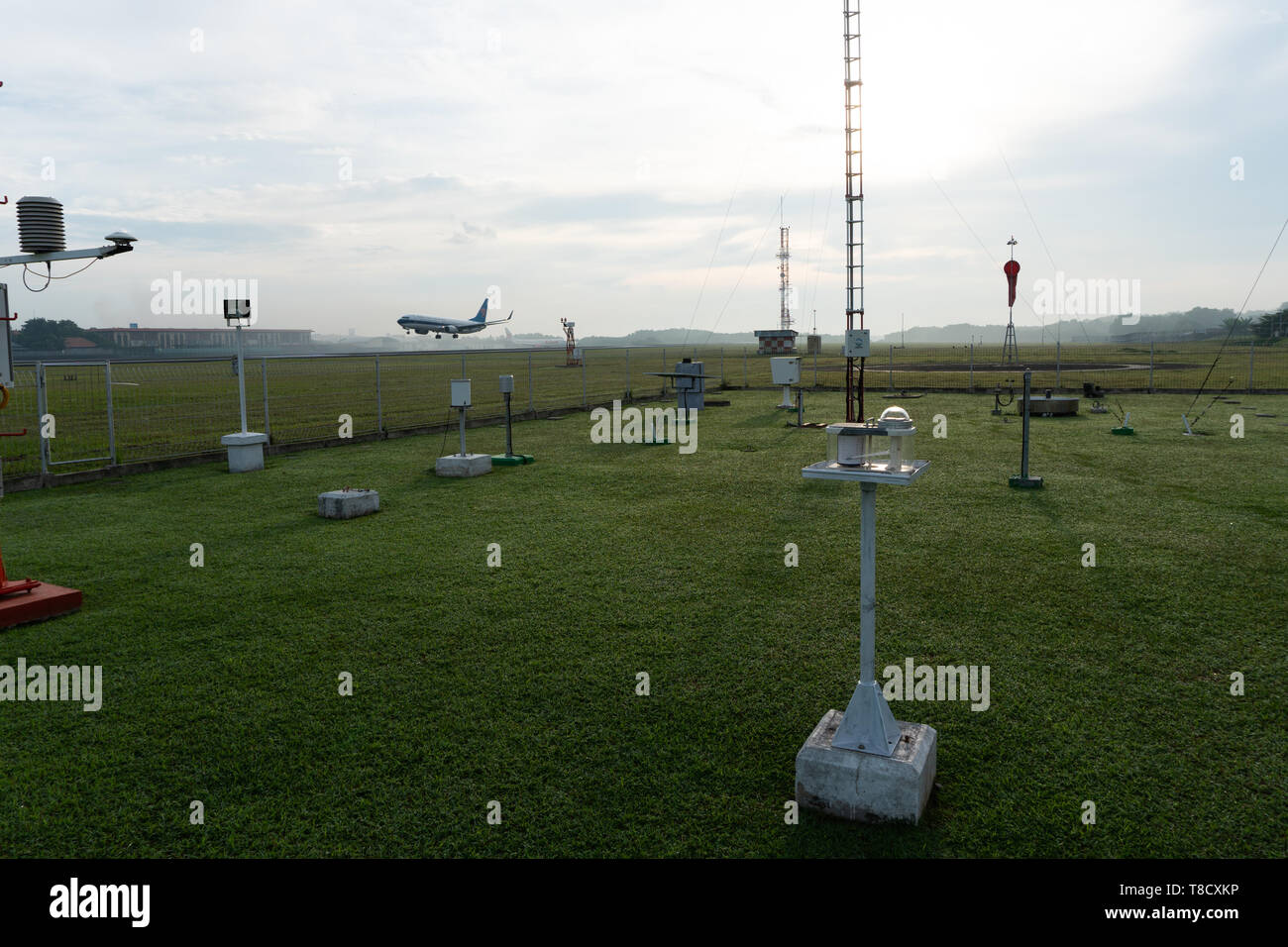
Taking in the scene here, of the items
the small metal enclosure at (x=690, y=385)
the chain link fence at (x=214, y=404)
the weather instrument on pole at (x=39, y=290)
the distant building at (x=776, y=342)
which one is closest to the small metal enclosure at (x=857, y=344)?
the chain link fence at (x=214, y=404)

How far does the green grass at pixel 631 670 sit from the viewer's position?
343cm

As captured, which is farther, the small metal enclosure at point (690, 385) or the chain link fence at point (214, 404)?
the small metal enclosure at point (690, 385)

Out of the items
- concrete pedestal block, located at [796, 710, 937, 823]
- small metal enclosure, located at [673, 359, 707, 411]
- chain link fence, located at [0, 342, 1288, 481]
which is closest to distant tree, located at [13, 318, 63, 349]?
chain link fence, located at [0, 342, 1288, 481]

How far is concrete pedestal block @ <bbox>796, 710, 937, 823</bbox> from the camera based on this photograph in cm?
339

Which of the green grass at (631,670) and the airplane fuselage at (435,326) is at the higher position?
the airplane fuselage at (435,326)

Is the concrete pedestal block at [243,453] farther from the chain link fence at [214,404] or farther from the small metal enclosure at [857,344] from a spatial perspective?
the small metal enclosure at [857,344]

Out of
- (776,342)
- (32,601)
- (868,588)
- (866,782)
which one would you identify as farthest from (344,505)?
(776,342)

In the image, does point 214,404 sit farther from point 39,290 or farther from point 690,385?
point 39,290

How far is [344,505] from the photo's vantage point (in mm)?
9352

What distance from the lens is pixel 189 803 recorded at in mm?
3604

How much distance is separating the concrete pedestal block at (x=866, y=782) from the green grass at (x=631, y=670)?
0.08 meters

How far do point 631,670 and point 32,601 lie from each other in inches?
178

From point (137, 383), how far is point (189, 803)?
12.5 metres
